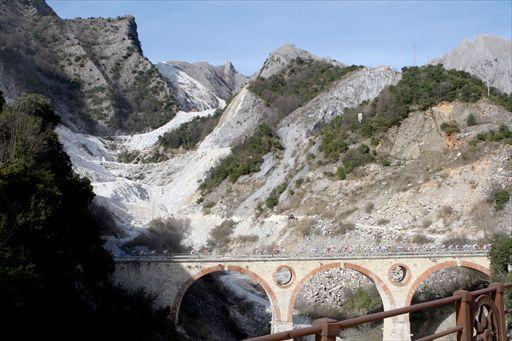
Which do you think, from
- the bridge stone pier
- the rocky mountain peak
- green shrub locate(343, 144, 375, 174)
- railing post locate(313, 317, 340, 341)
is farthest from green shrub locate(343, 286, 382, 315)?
the rocky mountain peak

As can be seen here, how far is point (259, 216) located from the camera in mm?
50500

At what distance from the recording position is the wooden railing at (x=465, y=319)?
3.77 m

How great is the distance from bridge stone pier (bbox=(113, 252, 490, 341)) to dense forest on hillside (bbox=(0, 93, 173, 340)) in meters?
1.70

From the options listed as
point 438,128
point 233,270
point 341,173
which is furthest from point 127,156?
point 233,270

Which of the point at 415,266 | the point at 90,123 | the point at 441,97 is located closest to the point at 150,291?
the point at 415,266

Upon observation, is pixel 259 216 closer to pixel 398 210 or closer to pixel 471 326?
pixel 398 210

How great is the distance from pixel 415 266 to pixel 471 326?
2454cm

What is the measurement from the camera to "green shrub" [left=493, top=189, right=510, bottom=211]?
1403 inches

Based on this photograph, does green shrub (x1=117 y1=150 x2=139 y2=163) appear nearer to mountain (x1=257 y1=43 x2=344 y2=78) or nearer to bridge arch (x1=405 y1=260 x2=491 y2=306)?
mountain (x1=257 y1=43 x2=344 y2=78)

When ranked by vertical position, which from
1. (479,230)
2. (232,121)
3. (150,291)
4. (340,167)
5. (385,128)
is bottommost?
(150,291)

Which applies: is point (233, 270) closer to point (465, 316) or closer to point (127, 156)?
point (465, 316)

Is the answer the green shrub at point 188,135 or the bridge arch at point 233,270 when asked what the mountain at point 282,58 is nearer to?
the green shrub at point 188,135

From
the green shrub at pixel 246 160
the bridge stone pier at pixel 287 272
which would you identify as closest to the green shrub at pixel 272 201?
the green shrub at pixel 246 160

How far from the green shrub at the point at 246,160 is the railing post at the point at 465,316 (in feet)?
176
